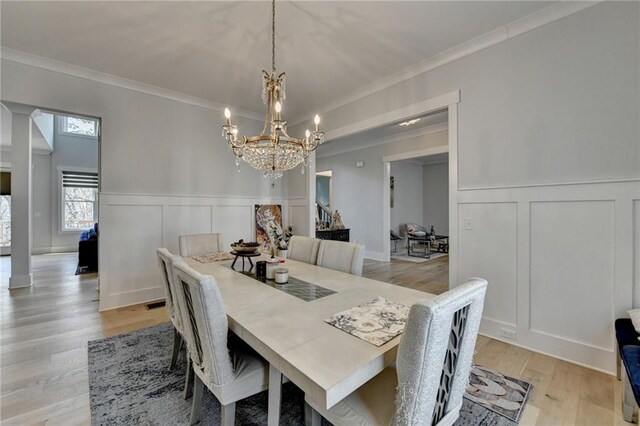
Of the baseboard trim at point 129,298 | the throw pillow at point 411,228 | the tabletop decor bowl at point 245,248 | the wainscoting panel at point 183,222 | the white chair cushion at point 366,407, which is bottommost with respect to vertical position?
the baseboard trim at point 129,298

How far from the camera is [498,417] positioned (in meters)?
1.58

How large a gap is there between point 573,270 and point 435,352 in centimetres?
203

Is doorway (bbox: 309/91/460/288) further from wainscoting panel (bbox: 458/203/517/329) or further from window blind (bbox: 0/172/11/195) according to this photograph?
window blind (bbox: 0/172/11/195)

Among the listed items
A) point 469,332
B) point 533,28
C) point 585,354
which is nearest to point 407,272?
point 585,354

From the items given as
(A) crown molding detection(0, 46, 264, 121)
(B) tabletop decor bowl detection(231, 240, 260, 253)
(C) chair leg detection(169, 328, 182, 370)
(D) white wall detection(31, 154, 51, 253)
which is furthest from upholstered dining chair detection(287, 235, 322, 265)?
(D) white wall detection(31, 154, 51, 253)

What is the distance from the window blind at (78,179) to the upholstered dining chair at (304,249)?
8270 mm

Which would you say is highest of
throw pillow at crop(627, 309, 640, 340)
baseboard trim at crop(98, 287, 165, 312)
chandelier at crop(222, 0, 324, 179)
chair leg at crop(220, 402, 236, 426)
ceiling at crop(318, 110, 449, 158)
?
ceiling at crop(318, 110, 449, 158)

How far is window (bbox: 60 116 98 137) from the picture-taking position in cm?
753

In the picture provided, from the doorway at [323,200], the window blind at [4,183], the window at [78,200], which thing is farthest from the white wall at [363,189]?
the window blind at [4,183]

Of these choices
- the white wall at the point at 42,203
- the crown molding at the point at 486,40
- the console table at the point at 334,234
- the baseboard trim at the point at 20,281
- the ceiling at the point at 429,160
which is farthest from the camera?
the ceiling at the point at 429,160

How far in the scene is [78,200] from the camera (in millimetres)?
7898

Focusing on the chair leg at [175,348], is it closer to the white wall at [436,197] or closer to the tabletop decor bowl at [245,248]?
the tabletop decor bowl at [245,248]

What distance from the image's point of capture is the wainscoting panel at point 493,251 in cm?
240

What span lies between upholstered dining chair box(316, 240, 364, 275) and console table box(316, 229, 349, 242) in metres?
2.95
